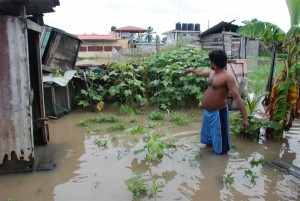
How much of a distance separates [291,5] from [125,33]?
3821cm

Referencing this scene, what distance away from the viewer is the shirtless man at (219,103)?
456cm

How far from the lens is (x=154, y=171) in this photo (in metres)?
4.26

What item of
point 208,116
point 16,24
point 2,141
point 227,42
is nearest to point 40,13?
point 16,24

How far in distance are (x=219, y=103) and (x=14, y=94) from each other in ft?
10.2

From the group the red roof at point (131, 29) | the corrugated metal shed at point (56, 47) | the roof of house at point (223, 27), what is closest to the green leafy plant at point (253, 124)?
the corrugated metal shed at point (56, 47)

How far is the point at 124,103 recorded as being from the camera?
8.73 m

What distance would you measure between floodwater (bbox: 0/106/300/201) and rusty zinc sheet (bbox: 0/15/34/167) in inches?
16.1

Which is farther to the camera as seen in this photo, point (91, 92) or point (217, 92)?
point (91, 92)

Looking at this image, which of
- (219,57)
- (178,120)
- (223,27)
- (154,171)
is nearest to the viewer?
(154,171)

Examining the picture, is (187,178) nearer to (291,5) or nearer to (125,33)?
(291,5)

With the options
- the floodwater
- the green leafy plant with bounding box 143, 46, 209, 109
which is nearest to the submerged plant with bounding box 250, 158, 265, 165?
the floodwater

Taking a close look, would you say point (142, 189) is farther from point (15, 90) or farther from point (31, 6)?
point (31, 6)

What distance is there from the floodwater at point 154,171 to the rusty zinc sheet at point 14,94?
409 mm

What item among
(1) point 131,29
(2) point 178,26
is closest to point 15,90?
(2) point 178,26
